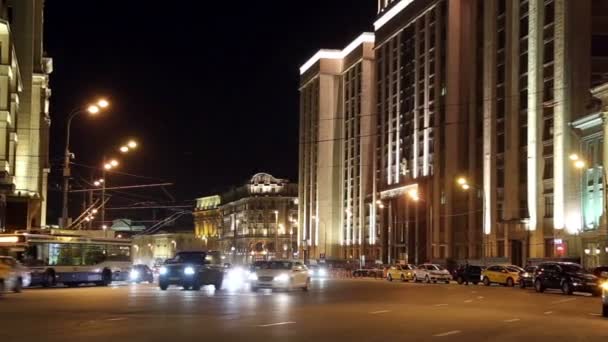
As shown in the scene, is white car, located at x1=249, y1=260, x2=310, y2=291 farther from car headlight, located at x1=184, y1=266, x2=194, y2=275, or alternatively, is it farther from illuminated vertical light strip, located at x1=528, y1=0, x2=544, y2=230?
illuminated vertical light strip, located at x1=528, y1=0, x2=544, y2=230

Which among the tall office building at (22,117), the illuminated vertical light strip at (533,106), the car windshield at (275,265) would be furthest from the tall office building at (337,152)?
the car windshield at (275,265)

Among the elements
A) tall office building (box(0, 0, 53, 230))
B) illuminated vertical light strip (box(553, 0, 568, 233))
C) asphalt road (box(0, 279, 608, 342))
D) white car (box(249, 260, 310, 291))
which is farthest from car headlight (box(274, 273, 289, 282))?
illuminated vertical light strip (box(553, 0, 568, 233))

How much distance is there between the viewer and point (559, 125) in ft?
228

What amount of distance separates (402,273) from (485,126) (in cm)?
2390

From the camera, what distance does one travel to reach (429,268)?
6072cm

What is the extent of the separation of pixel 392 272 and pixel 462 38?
37018 millimetres

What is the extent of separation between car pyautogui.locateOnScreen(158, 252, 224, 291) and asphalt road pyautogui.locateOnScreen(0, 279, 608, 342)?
9636 millimetres

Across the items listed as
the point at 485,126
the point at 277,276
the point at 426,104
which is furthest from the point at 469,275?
the point at 426,104

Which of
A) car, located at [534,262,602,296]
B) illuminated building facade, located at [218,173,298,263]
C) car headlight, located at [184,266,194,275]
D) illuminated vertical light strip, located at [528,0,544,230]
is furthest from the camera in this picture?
illuminated building facade, located at [218,173,298,263]

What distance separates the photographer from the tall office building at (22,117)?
52.8m

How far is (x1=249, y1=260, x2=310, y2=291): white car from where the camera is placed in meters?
37.8

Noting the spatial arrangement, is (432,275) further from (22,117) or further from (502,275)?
(22,117)

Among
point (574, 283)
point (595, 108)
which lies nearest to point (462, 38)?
point (595, 108)

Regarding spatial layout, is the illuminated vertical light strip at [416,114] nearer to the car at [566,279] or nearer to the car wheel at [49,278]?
the car at [566,279]
